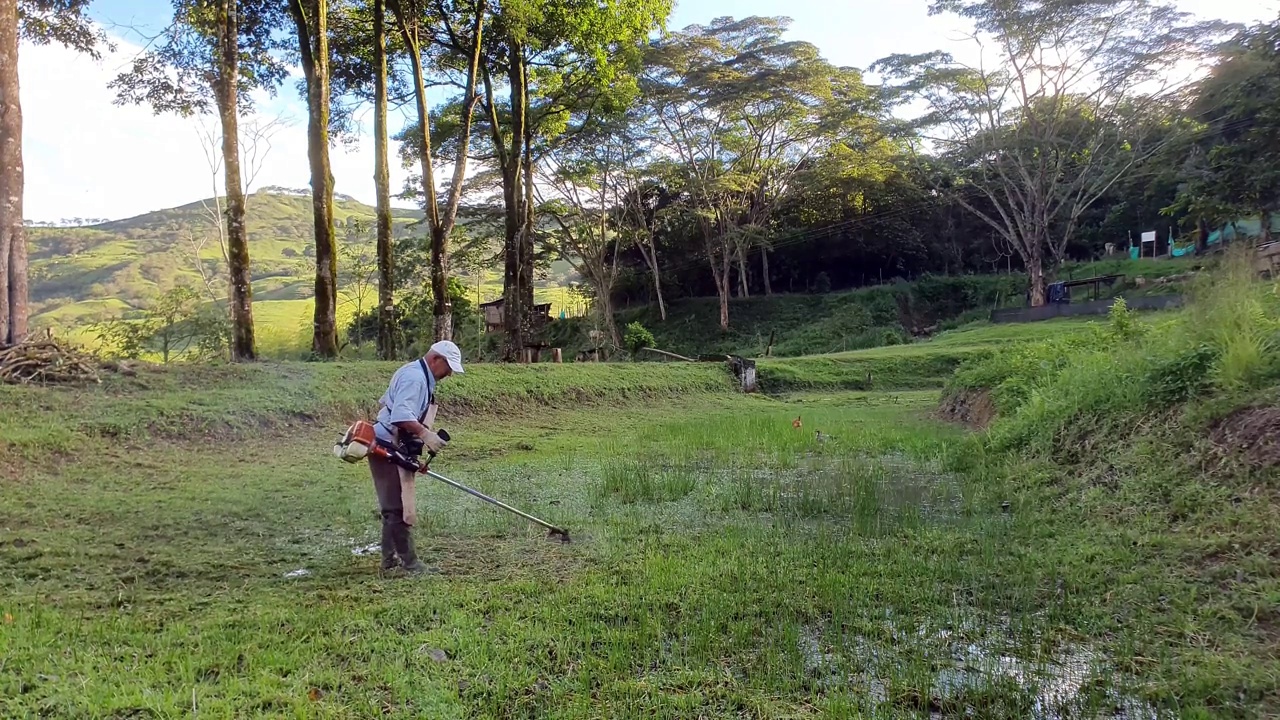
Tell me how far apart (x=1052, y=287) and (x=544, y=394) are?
24280 millimetres

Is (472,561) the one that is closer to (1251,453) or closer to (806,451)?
(1251,453)

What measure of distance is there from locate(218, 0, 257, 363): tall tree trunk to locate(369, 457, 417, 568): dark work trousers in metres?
8.46

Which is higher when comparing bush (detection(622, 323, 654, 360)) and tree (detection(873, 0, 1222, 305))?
tree (detection(873, 0, 1222, 305))

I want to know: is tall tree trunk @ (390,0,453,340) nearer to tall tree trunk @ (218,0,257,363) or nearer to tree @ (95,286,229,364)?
tall tree trunk @ (218,0,257,363)

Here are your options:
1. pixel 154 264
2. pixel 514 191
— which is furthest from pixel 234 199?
pixel 154 264

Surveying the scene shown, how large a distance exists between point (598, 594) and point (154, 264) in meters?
81.1

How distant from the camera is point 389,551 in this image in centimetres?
482

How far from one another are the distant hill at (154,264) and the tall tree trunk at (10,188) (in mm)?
27865

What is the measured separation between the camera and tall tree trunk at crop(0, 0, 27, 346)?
9.59 meters

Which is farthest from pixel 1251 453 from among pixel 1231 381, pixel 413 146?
pixel 413 146

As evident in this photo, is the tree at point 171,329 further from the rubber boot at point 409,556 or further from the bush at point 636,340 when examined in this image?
the rubber boot at point 409,556

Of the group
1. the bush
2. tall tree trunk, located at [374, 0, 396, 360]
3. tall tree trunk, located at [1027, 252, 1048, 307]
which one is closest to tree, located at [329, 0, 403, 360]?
tall tree trunk, located at [374, 0, 396, 360]

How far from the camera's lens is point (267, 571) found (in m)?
4.79

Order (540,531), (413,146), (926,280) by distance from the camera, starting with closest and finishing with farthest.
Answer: (540,531) < (413,146) < (926,280)
